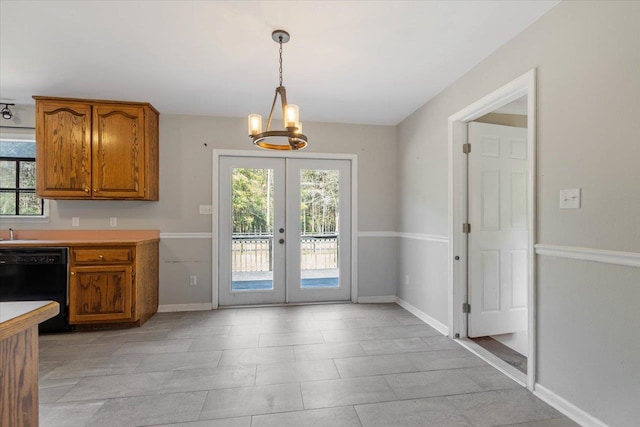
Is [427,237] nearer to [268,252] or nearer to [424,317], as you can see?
[424,317]

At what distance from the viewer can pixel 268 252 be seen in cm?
417

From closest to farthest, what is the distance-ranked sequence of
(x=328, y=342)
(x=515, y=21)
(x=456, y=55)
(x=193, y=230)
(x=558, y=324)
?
(x=558, y=324), (x=515, y=21), (x=456, y=55), (x=328, y=342), (x=193, y=230)

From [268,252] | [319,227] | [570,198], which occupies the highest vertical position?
[570,198]

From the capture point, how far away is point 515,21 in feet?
6.86

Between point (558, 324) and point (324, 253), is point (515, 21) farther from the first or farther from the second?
point (324, 253)

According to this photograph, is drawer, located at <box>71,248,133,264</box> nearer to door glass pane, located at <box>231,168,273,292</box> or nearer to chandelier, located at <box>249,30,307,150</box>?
door glass pane, located at <box>231,168,273,292</box>

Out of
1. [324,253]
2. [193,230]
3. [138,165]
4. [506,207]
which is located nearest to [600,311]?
[506,207]

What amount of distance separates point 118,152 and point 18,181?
139 centimetres

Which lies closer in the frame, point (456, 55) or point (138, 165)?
Answer: point (456, 55)

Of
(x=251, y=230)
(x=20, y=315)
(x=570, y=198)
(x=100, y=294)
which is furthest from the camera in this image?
(x=251, y=230)

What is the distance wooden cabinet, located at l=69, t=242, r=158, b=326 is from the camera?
3174mm

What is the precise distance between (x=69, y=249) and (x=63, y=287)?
1.28ft

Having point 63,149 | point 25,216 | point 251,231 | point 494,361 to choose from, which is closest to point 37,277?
point 25,216

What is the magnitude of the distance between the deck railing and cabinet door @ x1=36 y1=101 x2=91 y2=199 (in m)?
1.80
